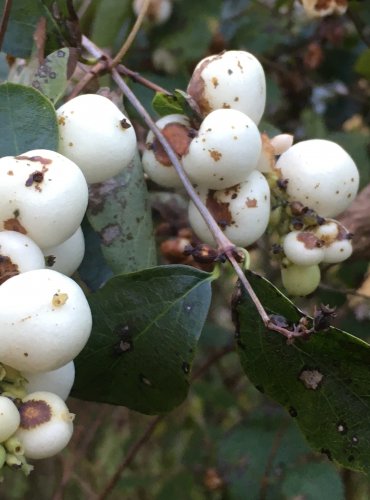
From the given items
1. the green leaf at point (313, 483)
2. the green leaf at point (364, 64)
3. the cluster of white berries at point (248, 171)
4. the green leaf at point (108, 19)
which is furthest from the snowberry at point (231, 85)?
the green leaf at point (313, 483)

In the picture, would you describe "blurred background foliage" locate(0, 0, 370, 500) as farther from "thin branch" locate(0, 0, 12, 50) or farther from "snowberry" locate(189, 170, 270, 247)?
"snowberry" locate(189, 170, 270, 247)

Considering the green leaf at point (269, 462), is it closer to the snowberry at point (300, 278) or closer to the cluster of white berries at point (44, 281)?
the snowberry at point (300, 278)

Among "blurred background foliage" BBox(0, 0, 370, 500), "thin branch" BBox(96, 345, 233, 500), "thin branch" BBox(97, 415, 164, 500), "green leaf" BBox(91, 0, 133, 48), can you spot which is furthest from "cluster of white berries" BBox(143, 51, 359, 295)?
"thin branch" BBox(97, 415, 164, 500)

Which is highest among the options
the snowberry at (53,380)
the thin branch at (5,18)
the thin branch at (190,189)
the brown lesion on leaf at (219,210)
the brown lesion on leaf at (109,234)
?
the thin branch at (5,18)

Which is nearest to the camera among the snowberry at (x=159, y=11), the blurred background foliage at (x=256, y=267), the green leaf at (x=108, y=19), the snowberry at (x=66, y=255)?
the snowberry at (x=66, y=255)

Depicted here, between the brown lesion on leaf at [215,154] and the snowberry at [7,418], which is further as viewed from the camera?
the brown lesion on leaf at [215,154]

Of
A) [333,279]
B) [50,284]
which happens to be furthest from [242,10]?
[50,284]
